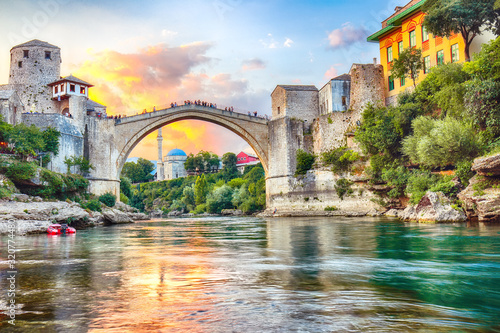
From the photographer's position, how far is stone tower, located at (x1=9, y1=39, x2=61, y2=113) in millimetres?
27078

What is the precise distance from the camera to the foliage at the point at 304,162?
29.1m

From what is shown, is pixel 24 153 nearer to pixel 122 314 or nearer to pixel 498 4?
pixel 122 314

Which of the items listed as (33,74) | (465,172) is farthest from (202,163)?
(465,172)

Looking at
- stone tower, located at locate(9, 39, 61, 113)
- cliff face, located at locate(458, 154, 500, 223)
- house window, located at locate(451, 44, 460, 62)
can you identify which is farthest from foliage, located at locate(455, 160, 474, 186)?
stone tower, located at locate(9, 39, 61, 113)

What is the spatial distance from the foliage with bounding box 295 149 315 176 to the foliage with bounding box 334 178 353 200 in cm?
332

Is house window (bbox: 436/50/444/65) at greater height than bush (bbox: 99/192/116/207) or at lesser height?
greater

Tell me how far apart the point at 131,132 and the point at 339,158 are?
14889 millimetres

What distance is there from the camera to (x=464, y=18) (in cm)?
1814

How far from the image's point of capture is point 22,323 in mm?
3146

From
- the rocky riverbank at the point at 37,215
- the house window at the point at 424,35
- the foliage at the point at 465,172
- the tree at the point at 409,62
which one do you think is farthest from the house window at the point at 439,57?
the rocky riverbank at the point at 37,215

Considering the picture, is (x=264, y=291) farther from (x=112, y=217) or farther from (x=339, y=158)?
(x=339, y=158)

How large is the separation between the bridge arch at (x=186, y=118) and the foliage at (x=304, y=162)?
131 inches

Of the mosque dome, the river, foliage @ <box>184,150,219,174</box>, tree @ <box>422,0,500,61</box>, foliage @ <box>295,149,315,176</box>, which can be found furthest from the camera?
the mosque dome

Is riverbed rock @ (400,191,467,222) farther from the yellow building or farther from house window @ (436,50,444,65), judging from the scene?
house window @ (436,50,444,65)
